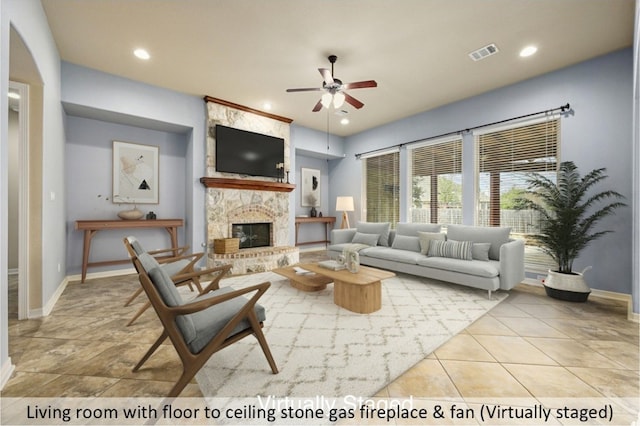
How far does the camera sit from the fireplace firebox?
17.0ft

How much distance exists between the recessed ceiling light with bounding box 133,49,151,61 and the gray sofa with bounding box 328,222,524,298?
13.2 ft

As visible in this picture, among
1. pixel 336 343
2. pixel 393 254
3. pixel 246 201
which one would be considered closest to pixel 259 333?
pixel 336 343

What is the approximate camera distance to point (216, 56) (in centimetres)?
332

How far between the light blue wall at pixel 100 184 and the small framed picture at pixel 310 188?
287 cm

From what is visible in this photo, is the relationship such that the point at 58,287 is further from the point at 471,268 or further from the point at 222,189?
the point at 471,268

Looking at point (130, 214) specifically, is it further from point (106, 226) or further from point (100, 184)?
point (100, 184)

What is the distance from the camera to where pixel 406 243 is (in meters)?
4.49

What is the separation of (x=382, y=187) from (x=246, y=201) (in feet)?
10.2

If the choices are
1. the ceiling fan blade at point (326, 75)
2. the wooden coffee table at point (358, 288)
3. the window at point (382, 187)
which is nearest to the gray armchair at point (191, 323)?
the wooden coffee table at point (358, 288)

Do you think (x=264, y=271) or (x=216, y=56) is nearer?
(x=216, y=56)

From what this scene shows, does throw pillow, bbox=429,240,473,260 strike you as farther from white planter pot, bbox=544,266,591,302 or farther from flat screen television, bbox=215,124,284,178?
flat screen television, bbox=215,124,284,178

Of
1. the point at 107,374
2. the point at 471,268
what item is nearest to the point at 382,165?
the point at 471,268

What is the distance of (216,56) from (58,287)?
352 cm

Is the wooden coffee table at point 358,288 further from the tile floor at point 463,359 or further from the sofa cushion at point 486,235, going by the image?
the sofa cushion at point 486,235
